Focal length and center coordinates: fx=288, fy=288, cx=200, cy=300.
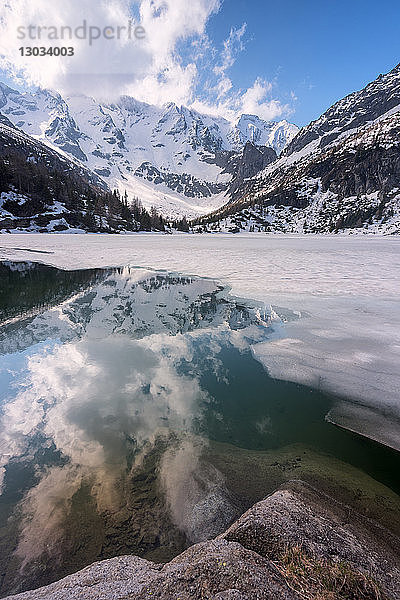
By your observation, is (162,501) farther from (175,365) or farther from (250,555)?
(175,365)

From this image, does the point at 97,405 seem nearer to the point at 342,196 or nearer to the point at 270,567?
the point at 270,567

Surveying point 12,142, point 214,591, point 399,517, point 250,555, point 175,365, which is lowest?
point 175,365

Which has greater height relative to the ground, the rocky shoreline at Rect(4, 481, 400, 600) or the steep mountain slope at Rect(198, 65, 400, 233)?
the steep mountain slope at Rect(198, 65, 400, 233)

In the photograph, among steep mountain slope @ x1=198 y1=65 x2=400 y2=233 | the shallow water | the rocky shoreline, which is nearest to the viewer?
the rocky shoreline

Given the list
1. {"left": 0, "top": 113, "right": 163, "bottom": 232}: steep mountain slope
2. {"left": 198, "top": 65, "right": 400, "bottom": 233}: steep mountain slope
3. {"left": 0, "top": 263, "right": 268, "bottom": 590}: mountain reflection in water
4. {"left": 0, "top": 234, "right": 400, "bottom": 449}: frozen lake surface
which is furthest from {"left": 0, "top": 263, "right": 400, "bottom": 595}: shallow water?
{"left": 198, "top": 65, "right": 400, "bottom": 233}: steep mountain slope

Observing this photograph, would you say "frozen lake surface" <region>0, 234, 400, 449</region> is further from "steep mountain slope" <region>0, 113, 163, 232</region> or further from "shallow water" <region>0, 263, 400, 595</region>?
"steep mountain slope" <region>0, 113, 163, 232</region>

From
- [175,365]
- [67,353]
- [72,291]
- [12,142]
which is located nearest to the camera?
[175,365]

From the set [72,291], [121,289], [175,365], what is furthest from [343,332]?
[72,291]

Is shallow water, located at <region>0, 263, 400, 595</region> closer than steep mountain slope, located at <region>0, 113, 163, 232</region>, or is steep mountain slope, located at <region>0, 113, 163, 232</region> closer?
shallow water, located at <region>0, 263, 400, 595</region>
